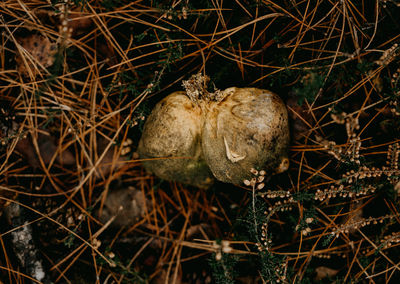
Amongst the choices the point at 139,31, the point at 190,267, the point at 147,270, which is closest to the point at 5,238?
the point at 147,270

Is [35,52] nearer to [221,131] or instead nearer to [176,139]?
[176,139]

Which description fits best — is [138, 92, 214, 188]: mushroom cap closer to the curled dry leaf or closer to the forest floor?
the forest floor

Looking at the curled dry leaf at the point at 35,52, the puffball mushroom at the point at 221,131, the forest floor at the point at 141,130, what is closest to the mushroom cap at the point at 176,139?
the puffball mushroom at the point at 221,131

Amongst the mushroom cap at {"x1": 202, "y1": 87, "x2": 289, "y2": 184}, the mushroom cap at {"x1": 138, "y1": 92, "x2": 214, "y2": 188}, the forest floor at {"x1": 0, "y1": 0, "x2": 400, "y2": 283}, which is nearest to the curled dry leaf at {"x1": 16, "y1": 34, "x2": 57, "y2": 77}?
the forest floor at {"x1": 0, "y1": 0, "x2": 400, "y2": 283}

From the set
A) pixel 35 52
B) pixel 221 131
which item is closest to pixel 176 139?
pixel 221 131

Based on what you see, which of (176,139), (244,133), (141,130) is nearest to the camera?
(244,133)

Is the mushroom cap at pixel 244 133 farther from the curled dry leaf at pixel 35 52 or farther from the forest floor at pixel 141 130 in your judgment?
the curled dry leaf at pixel 35 52
